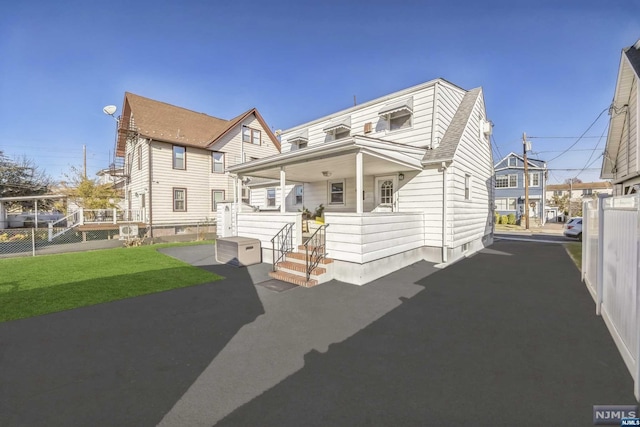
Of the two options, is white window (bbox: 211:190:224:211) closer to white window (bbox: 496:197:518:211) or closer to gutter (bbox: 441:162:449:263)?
gutter (bbox: 441:162:449:263)

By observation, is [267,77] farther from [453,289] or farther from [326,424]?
[326,424]

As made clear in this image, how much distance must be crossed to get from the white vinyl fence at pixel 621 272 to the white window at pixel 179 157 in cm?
1944

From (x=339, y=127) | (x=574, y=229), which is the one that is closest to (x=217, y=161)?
(x=339, y=127)

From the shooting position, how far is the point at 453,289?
20.0 ft

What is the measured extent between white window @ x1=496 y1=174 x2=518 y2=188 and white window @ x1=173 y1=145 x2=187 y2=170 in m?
35.2

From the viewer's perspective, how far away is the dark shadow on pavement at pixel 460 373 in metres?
2.34

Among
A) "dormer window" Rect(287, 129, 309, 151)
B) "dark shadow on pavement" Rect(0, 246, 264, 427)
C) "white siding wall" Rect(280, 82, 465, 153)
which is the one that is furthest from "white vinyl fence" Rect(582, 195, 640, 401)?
"dormer window" Rect(287, 129, 309, 151)

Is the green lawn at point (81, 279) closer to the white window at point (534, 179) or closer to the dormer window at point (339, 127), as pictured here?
the dormer window at point (339, 127)

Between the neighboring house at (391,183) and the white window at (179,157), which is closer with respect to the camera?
the neighboring house at (391,183)

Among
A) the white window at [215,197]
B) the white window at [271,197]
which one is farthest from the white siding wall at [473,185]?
the white window at [215,197]

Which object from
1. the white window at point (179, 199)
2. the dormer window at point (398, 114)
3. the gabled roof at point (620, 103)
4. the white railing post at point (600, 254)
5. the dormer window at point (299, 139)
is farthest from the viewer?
the white window at point (179, 199)

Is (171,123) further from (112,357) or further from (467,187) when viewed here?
(112,357)

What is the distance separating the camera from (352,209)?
430 inches

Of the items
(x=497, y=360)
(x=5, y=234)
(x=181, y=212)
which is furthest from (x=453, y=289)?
(x=5, y=234)
